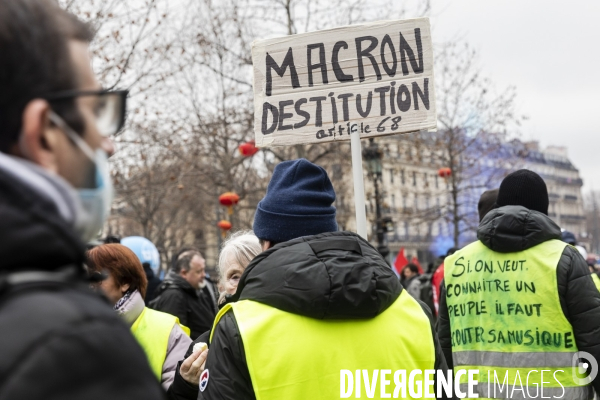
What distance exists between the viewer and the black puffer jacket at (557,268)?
396 cm

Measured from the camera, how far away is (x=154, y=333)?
13.0ft

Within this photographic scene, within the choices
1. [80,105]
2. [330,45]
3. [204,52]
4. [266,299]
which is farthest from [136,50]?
[80,105]

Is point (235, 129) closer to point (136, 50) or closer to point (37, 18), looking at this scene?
point (136, 50)

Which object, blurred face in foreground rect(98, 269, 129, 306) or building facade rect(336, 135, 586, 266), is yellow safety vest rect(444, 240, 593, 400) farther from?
building facade rect(336, 135, 586, 266)

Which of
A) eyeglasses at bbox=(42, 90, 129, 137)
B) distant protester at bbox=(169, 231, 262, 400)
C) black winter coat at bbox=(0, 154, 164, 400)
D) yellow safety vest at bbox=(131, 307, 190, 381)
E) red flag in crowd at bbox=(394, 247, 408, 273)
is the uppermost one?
eyeglasses at bbox=(42, 90, 129, 137)

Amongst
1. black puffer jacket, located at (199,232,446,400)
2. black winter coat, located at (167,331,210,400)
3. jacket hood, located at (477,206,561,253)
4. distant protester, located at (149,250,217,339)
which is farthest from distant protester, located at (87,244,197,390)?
distant protester, located at (149,250,217,339)

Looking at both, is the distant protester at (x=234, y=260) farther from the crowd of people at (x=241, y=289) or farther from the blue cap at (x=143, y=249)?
the blue cap at (x=143, y=249)

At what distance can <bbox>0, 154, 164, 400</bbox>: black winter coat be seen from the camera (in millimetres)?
953

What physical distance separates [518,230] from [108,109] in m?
3.41

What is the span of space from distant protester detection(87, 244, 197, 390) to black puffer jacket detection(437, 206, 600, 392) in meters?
1.66

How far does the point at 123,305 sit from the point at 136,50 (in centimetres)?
883

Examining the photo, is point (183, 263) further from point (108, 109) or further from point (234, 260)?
point (108, 109)

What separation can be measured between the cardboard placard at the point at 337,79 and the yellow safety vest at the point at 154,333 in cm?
119

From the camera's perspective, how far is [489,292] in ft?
14.1
